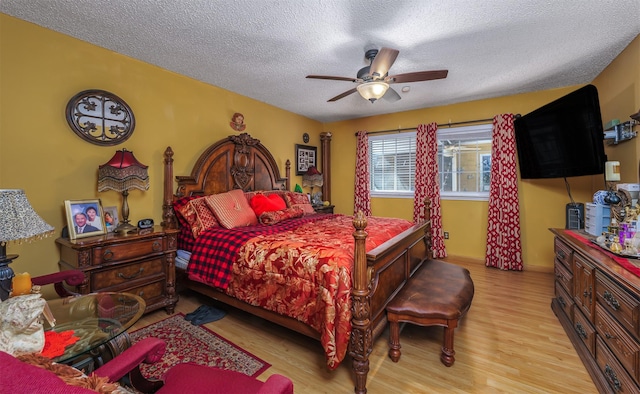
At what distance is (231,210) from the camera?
296 cm

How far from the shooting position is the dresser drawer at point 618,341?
135cm

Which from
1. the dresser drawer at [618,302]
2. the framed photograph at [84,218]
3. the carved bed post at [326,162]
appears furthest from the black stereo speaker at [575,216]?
the framed photograph at [84,218]

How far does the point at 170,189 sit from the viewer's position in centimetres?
304

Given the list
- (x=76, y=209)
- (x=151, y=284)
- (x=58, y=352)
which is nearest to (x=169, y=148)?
(x=76, y=209)

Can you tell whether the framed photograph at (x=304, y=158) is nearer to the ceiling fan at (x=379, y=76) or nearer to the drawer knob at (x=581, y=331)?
the ceiling fan at (x=379, y=76)

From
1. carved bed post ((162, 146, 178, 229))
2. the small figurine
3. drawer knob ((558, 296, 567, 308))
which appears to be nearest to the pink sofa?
carved bed post ((162, 146, 178, 229))

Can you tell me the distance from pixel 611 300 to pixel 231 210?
3041mm

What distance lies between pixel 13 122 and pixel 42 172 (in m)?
0.41

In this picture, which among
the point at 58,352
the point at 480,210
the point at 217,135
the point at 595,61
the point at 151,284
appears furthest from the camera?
the point at 480,210

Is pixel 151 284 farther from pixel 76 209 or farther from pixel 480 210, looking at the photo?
pixel 480 210

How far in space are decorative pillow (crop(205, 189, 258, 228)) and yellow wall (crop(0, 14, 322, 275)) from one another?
26.4 inches

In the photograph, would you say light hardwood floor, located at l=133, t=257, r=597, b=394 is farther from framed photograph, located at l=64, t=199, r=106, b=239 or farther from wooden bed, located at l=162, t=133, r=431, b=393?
framed photograph, located at l=64, t=199, r=106, b=239

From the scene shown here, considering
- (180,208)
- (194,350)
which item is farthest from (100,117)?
(194,350)

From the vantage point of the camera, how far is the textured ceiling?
2.00 meters
